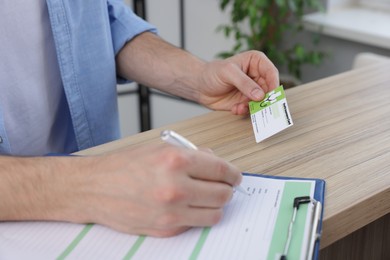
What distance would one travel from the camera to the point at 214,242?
0.65m

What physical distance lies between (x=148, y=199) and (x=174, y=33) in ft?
7.78

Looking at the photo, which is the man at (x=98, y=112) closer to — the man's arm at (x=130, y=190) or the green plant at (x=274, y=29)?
the man's arm at (x=130, y=190)

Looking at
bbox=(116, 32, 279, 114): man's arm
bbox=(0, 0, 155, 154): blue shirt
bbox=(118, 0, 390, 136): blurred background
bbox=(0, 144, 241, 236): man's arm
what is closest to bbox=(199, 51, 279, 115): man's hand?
bbox=(116, 32, 279, 114): man's arm

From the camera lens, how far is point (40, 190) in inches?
28.1

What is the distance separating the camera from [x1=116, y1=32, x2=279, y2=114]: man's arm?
1.03 m

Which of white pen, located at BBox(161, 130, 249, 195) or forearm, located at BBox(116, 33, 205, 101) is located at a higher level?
white pen, located at BBox(161, 130, 249, 195)

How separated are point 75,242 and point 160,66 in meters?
0.63

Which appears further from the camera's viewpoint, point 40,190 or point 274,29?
point 274,29

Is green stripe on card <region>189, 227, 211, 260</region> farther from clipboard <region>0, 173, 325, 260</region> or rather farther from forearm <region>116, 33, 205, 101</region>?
forearm <region>116, 33, 205, 101</region>

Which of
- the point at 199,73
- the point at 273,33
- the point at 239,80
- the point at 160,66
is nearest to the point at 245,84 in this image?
the point at 239,80

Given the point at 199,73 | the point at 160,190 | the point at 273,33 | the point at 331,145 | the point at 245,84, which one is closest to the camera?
the point at 160,190

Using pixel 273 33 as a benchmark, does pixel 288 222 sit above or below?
above

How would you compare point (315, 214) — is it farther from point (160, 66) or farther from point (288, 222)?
point (160, 66)

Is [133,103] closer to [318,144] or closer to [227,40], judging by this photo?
[227,40]
